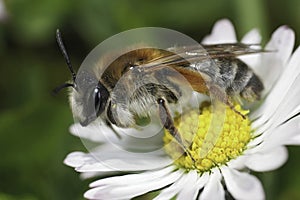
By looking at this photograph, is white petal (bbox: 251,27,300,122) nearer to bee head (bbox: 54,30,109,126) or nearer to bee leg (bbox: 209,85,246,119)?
bee leg (bbox: 209,85,246,119)

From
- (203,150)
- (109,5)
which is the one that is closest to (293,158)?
(203,150)

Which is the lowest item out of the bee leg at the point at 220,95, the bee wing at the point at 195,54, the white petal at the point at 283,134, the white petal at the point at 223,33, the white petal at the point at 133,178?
the white petal at the point at 283,134

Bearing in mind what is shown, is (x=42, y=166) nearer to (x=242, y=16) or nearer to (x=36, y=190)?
(x=36, y=190)

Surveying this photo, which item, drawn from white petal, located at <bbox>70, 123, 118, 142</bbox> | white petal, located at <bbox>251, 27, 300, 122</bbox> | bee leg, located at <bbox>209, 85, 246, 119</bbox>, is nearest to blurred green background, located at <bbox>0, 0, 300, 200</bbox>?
white petal, located at <bbox>70, 123, 118, 142</bbox>

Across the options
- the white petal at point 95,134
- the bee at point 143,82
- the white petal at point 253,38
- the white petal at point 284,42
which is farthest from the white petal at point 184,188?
the white petal at point 253,38

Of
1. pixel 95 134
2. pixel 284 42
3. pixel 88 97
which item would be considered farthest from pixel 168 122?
pixel 284 42

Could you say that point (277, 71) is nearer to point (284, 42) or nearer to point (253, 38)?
point (284, 42)

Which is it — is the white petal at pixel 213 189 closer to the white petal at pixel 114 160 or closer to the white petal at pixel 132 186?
the white petal at pixel 132 186
